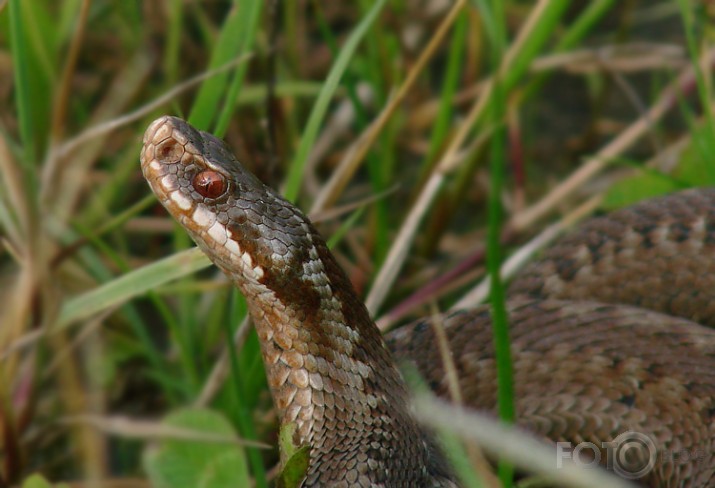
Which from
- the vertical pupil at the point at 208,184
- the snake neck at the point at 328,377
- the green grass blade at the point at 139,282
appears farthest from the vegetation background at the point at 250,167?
the vertical pupil at the point at 208,184

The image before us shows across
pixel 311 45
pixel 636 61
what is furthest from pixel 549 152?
pixel 311 45

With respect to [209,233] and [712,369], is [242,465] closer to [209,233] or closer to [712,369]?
[209,233]

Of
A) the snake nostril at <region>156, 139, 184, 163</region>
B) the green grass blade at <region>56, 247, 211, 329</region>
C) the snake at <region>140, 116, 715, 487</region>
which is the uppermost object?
the snake nostril at <region>156, 139, 184, 163</region>

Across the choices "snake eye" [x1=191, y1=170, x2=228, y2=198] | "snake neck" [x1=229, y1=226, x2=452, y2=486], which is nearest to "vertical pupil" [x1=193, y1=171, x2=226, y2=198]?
"snake eye" [x1=191, y1=170, x2=228, y2=198]

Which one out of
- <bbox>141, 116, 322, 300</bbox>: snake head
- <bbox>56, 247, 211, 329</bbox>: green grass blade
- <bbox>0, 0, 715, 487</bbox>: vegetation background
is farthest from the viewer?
<bbox>0, 0, 715, 487</bbox>: vegetation background

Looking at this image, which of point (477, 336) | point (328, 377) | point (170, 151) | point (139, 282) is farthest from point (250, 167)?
point (328, 377)

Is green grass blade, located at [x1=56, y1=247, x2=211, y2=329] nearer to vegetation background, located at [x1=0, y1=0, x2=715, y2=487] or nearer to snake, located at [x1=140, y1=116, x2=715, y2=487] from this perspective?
vegetation background, located at [x1=0, y1=0, x2=715, y2=487]

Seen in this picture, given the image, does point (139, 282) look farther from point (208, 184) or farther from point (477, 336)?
point (477, 336)
